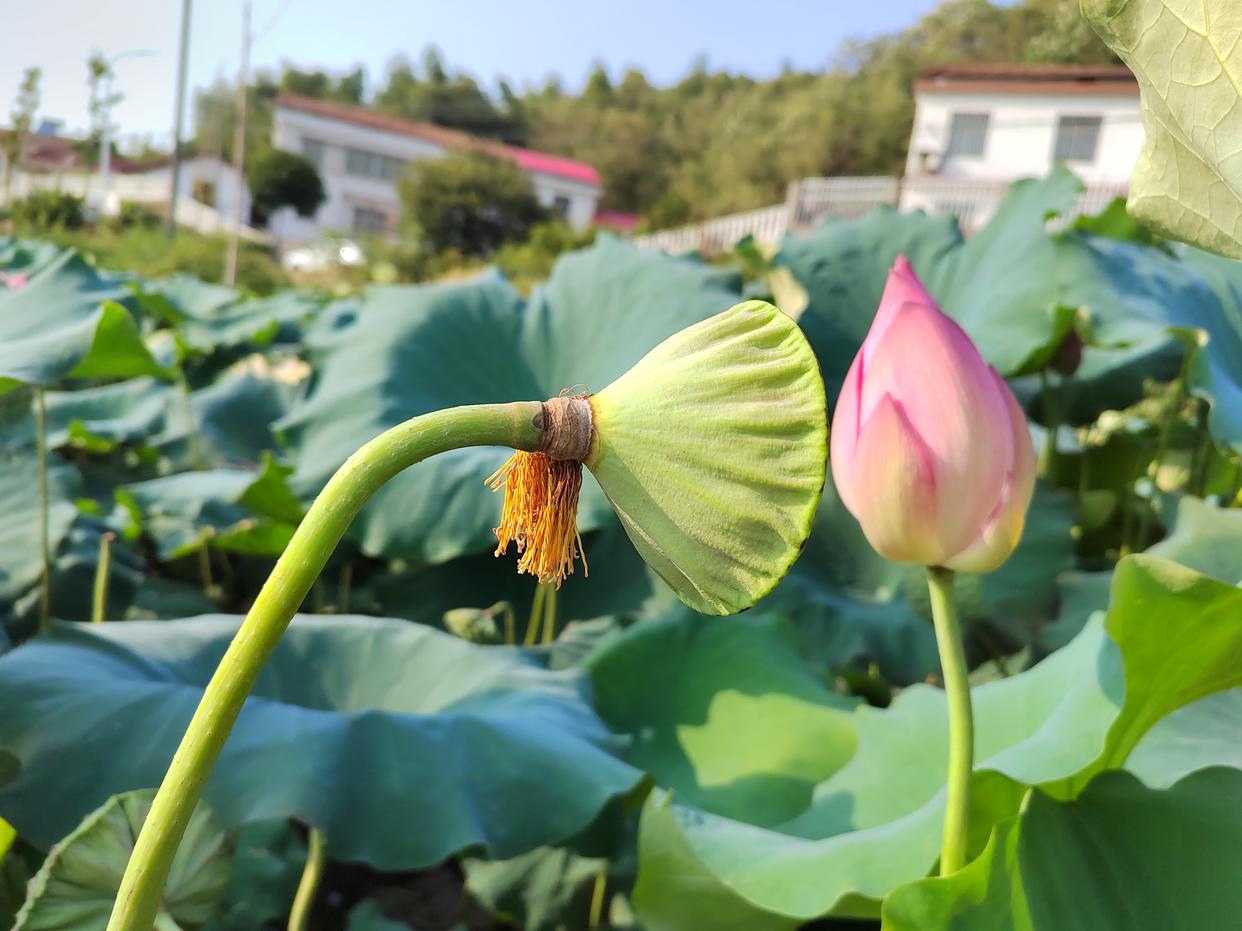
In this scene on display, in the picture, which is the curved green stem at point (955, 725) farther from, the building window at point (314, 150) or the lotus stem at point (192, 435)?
the building window at point (314, 150)

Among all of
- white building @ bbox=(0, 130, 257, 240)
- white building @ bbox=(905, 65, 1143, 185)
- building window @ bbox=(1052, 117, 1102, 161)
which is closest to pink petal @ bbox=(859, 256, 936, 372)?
white building @ bbox=(905, 65, 1143, 185)

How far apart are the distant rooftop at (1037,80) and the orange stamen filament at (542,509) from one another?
15.5 metres

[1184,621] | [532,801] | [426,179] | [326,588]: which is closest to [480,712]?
[532,801]

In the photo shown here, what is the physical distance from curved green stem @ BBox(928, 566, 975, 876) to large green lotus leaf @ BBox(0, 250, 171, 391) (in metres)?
0.57

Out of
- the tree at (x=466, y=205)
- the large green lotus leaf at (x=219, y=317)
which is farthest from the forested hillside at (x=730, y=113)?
the large green lotus leaf at (x=219, y=317)

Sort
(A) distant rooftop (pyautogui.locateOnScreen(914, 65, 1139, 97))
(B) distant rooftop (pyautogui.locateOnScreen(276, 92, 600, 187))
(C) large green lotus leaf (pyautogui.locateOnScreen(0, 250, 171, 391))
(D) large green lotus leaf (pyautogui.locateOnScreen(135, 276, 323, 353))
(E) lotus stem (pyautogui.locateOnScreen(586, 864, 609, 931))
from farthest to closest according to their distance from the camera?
(B) distant rooftop (pyautogui.locateOnScreen(276, 92, 600, 187))
(A) distant rooftop (pyautogui.locateOnScreen(914, 65, 1139, 97))
(D) large green lotus leaf (pyautogui.locateOnScreen(135, 276, 323, 353))
(E) lotus stem (pyautogui.locateOnScreen(586, 864, 609, 931))
(C) large green lotus leaf (pyautogui.locateOnScreen(0, 250, 171, 391))

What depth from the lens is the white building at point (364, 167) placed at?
2717 cm

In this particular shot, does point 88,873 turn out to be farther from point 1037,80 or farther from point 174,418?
point 1037,80

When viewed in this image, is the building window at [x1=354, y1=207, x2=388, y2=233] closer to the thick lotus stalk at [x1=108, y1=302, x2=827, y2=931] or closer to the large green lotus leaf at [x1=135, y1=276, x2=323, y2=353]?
the large green lotus leaf at [x1=135, y1=276, x2=323, y2=353]

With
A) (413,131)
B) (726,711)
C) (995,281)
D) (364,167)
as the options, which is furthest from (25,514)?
(364,167)

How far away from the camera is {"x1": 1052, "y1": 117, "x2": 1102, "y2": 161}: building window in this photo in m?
14.2

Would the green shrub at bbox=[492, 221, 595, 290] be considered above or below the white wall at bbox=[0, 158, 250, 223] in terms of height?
above

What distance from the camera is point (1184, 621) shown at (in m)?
0.49

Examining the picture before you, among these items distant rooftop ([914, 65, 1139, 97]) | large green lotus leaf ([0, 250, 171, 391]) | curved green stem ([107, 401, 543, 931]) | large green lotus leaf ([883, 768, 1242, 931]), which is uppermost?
distant rooftop ([914, 65, 1139, 97])
